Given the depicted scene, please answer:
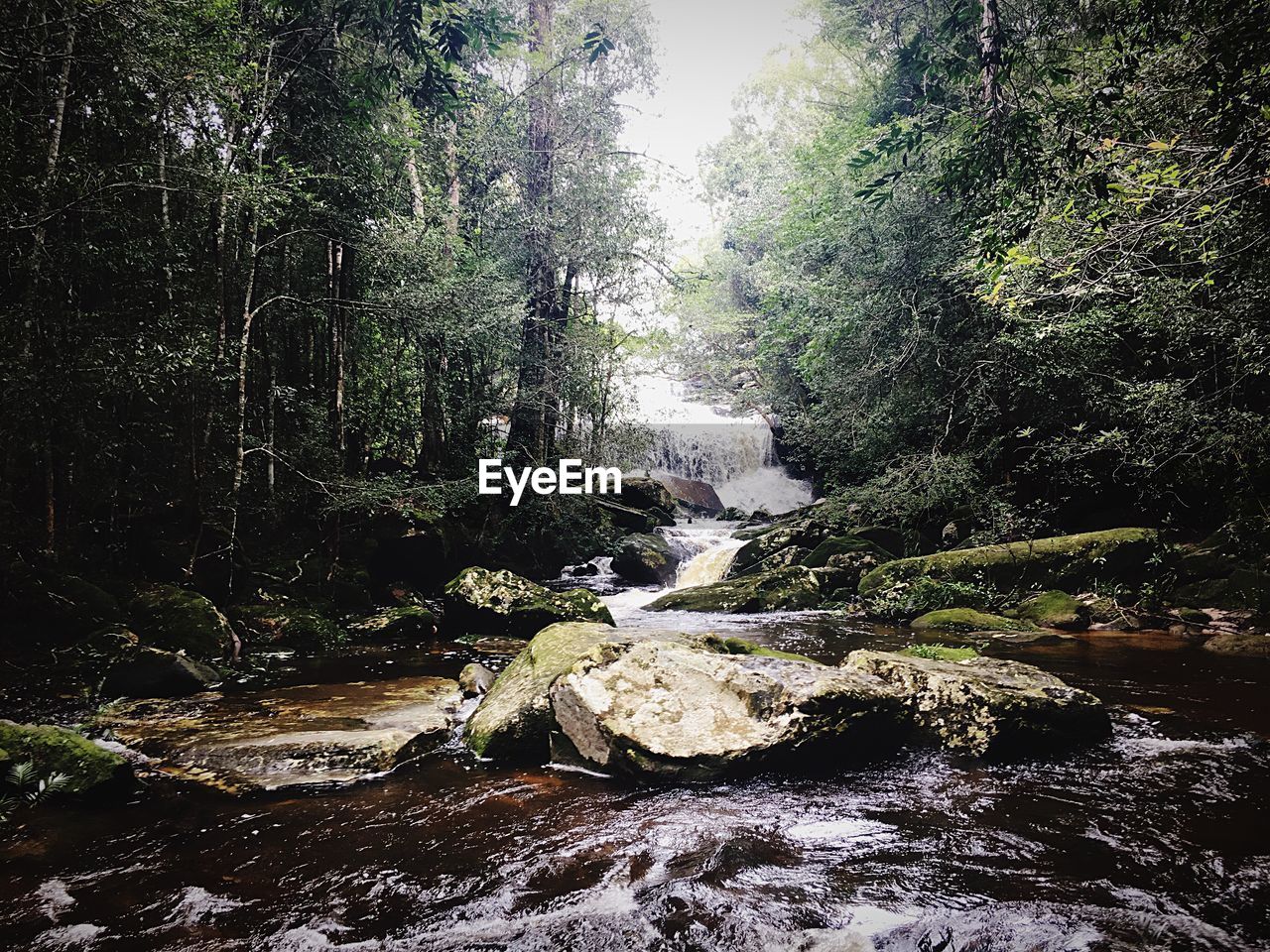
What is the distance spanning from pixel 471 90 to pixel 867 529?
42.2 ft

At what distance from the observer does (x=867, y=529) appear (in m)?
13.4

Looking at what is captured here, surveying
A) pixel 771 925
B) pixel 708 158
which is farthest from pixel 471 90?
pixel 708 158

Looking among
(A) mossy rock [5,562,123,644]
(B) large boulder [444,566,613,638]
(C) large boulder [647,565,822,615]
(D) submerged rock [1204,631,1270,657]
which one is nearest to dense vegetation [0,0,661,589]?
(A) mossy rock [5,562,123,644]

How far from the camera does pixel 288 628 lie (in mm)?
8117

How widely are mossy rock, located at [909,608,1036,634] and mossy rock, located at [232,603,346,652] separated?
822 centimetres

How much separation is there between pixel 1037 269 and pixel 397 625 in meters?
8.88

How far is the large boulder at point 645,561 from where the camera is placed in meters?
14.6

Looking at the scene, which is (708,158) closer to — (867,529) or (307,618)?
(867,529)

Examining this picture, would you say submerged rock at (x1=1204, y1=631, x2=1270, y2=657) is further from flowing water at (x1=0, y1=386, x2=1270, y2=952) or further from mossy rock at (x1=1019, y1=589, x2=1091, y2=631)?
flowing water at (x1=0, y1=386, x2=1270, y2=952)

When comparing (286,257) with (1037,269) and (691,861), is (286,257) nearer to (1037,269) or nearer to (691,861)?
(1037,269)

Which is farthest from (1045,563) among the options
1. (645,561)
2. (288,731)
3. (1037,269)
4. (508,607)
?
(288,731)

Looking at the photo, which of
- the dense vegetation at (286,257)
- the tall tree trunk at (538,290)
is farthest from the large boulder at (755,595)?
the tall tree trunk at (538,290)

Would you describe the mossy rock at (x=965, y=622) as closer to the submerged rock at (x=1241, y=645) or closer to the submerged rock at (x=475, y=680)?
the submerged rock at (x=1241, y=645)

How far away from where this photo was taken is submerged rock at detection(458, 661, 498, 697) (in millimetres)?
6040
